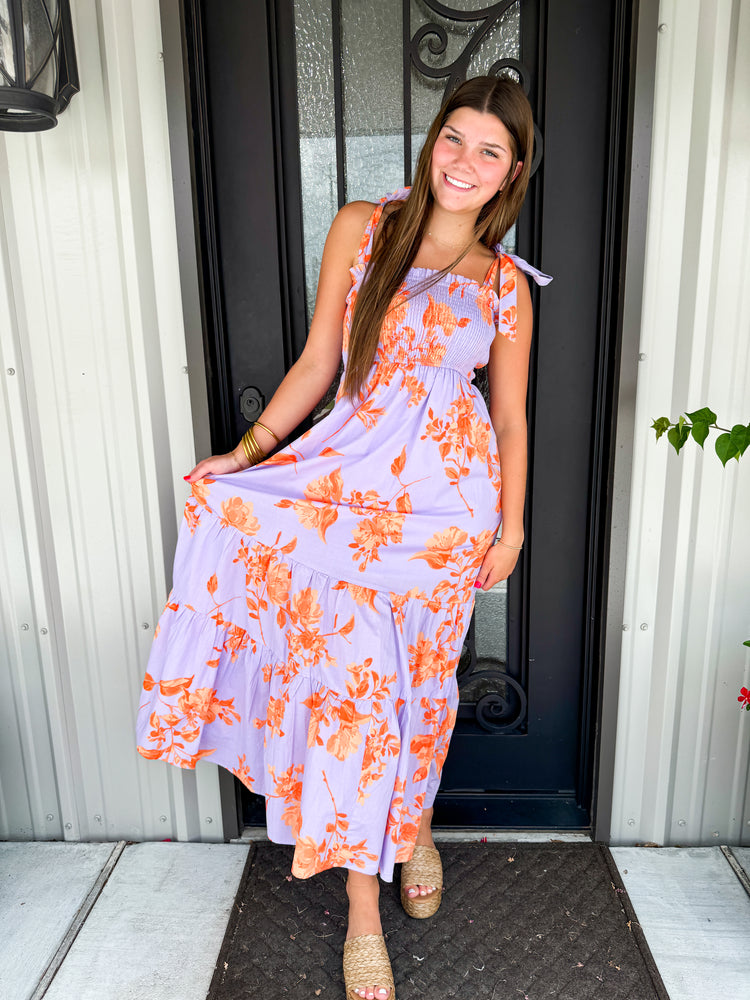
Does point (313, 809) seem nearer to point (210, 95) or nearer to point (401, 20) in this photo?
point (210, 95)

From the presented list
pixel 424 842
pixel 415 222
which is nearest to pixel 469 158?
pixel 415 222

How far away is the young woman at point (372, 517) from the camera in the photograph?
1.63 m

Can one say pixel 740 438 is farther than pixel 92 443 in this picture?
No

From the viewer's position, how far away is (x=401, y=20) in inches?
72.5

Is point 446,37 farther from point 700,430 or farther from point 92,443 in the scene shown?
point 92,443

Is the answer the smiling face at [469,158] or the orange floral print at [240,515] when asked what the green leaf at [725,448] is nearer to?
the smiling face at [469,158]

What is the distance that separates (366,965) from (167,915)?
1.78ft

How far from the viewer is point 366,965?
1.72m

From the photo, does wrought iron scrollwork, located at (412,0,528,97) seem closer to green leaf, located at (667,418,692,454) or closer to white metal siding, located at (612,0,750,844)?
white metal siding, located at (612,0,750,844)

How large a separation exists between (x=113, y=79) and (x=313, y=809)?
165 centimetres

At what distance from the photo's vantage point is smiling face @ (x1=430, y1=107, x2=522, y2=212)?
5.10 feet

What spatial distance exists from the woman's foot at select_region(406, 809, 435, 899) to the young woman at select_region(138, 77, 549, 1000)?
0.50 ft

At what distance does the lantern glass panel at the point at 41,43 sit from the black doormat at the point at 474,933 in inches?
75.3

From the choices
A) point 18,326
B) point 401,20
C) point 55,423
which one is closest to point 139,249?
point 18,326
